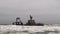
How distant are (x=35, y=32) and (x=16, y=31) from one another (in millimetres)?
469

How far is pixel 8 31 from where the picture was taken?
278cm

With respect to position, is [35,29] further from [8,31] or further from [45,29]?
[8,31]

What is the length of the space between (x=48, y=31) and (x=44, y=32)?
4.0 inches

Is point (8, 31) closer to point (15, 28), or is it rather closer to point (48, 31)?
point (15, 28)

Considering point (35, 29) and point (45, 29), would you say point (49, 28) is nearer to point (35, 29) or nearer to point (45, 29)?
point (45, 29)

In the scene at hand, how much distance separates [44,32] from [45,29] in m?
0.08

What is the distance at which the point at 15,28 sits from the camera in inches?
110

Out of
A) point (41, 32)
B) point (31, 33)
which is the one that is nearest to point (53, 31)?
point (41, 32)

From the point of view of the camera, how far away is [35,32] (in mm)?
2781

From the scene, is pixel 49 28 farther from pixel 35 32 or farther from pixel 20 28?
pixel 20 28

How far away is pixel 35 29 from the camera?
2.80 meters

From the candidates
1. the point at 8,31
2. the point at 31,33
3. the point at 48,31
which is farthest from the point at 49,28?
the point at 8,31

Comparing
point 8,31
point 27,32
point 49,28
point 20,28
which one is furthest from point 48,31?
point 8,31

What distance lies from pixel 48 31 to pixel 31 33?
1.37 ft
